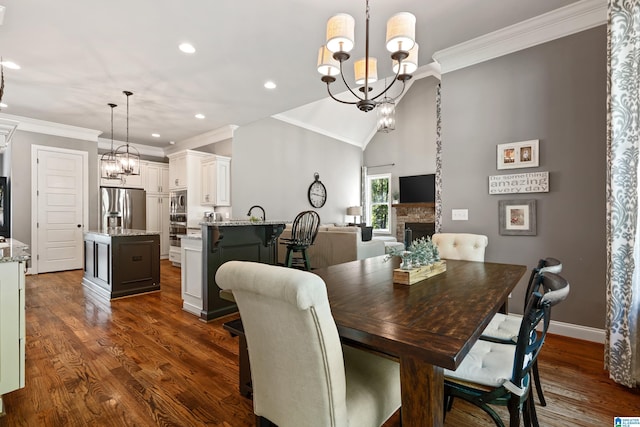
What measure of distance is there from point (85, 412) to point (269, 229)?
2389 mm

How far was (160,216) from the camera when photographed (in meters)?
7.45

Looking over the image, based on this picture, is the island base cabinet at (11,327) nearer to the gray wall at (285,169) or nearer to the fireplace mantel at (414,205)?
the gray wall at (285,169)

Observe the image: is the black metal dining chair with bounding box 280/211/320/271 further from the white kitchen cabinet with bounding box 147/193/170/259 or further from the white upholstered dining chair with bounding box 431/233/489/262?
the white kitchen cabinet with bounding box 147/193/170/259

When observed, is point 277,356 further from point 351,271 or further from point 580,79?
point 580,79

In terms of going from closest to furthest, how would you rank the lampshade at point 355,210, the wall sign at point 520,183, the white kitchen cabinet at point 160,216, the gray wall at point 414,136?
the wall sign at point 520,183 < the white kitchen cabinet at point 160,216 < the gray wall at point 414,136 < the lampshade at point 355,210

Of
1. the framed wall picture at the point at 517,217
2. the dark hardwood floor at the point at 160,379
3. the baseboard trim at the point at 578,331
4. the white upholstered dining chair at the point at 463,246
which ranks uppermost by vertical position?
the framed wall picture at the point at 517,217

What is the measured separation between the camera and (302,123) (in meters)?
7.21

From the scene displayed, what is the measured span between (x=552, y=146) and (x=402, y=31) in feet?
6.62

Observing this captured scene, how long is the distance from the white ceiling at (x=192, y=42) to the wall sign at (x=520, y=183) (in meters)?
1.41

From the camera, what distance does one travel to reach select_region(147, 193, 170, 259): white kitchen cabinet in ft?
23.9

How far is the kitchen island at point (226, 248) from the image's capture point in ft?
10.4

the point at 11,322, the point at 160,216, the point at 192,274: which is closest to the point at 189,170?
the point at 160,216

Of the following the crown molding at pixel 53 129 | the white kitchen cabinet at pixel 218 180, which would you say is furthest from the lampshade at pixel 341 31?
the crown molding at pixel 53 129

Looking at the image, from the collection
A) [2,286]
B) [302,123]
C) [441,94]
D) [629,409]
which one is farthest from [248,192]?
[629,409]
